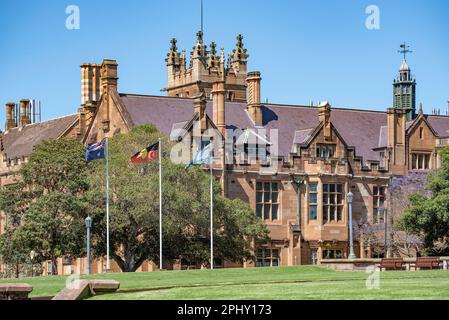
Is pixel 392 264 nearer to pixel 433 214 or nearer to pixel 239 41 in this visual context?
pixel 433 214

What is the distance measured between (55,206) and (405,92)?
112 feet

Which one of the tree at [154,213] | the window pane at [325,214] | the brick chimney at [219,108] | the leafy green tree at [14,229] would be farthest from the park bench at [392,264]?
the window pane at [325,214]

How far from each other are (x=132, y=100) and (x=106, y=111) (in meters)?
1.75

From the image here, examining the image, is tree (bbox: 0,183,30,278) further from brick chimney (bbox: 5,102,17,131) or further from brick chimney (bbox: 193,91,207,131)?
brick chimney (bbox: 5,102,17,131)

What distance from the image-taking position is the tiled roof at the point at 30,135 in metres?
106

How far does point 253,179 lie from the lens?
9244 centimetres

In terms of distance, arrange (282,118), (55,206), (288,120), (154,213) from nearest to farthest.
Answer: (154,213)
(55,206)
(282,118)
(288,120)

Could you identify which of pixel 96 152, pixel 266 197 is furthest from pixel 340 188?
pixel 96 152

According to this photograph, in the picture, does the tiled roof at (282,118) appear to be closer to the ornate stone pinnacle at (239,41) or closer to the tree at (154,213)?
the tree at (154,213)

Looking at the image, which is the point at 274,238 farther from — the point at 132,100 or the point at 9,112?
the point at 9,112

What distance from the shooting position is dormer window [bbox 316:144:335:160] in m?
94.8

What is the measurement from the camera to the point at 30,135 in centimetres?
11350
